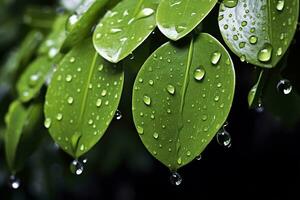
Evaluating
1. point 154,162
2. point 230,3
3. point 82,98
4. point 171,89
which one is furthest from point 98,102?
point 154,162

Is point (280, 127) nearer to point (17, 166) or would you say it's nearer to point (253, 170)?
point (253, 170)

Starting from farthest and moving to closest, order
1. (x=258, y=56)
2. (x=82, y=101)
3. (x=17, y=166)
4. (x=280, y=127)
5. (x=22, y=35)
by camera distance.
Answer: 1. (x=280, y=127)
2. (x=22, y=35)
3. (x=17, y=166)
4. (x=82, y=101)
5. (x=258, y=56)

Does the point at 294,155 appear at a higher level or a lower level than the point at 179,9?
lower

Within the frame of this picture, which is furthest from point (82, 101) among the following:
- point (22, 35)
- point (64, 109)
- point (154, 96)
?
point (22, 35)

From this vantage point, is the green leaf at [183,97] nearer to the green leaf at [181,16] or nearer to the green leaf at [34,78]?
the green leaf at [181,16]

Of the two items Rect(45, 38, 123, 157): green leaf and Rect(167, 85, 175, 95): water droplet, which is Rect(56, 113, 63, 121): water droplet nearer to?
Rect(45, 38, 123, 157): green leaf

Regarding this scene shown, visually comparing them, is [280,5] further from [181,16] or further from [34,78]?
[34,78]

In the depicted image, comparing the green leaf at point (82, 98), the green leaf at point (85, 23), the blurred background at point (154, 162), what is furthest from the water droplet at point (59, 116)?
the blurred background at point (154, 162)
